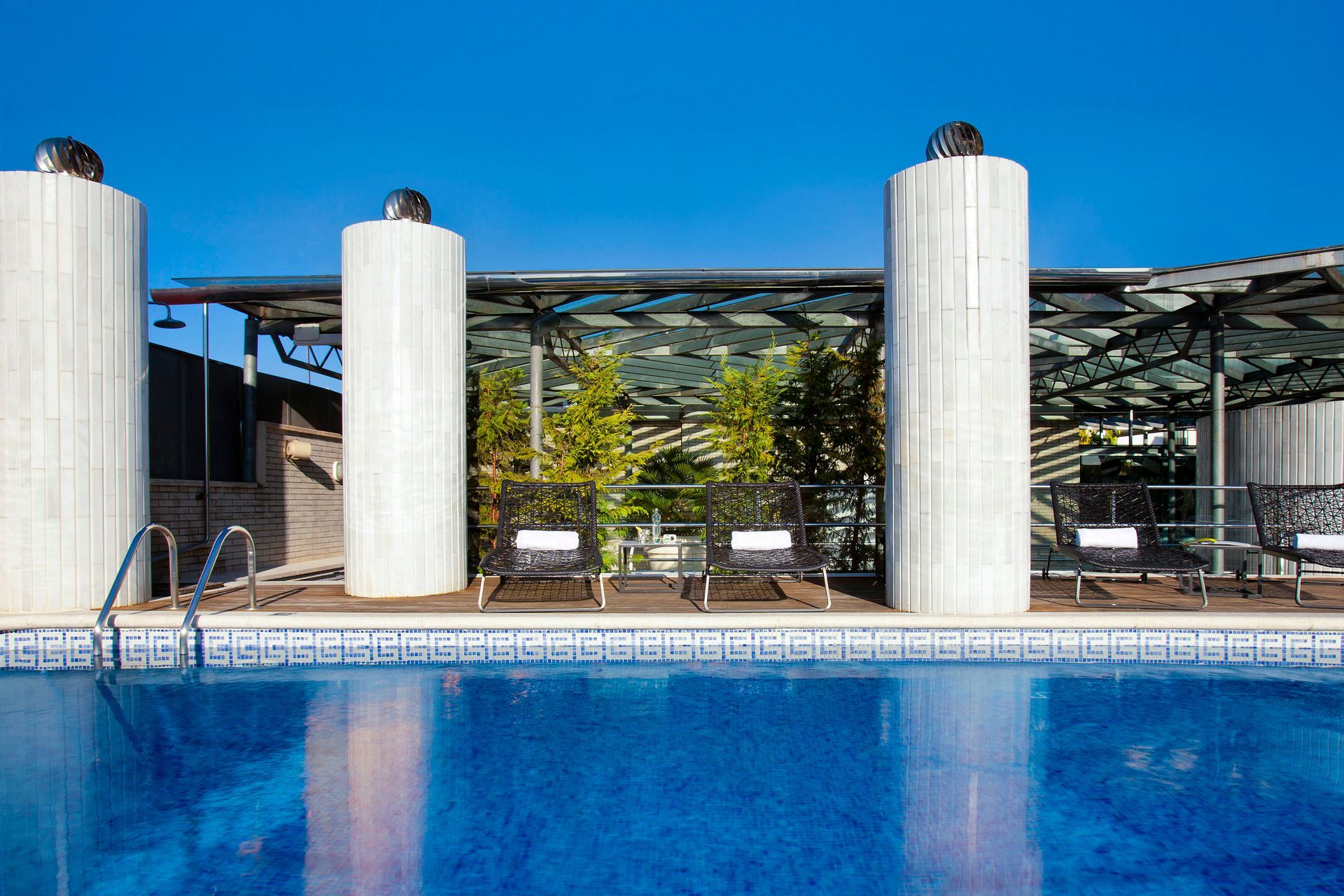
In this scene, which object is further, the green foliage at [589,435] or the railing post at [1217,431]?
the railing post at [1217,431]

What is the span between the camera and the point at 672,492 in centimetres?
1109

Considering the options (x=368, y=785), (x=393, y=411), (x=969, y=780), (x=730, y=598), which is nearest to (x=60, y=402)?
(x=393, y=411)

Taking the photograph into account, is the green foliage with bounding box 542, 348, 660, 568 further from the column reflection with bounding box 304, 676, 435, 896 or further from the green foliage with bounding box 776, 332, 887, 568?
the column reflection with bounding box 304, 676, 435, 896

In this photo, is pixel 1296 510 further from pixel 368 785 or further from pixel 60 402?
pixel 60 402

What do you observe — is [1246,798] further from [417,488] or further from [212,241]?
[212,241]

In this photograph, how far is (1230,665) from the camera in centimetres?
426

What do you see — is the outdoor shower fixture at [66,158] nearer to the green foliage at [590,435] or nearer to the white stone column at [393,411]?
the white stone column at [393,411]

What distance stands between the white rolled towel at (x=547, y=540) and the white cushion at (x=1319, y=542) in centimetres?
488

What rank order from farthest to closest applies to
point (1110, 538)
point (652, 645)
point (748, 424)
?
point (748, 424) < point (1110, 538) < point (652, 645)

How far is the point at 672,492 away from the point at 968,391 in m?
6.80

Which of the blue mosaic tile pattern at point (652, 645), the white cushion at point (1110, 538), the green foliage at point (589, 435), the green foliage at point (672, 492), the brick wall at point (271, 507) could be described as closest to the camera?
the blue mosaic tile pattern at point (652, 645)

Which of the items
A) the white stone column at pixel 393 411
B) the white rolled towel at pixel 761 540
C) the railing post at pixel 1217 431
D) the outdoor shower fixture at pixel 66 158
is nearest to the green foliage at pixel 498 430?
the white stone column at pixel 393 411

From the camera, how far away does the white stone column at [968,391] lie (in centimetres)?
461

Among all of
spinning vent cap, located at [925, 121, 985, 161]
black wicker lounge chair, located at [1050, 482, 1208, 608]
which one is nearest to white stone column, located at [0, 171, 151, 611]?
spinning vent cap, located at [925, 121, 985, 161]
